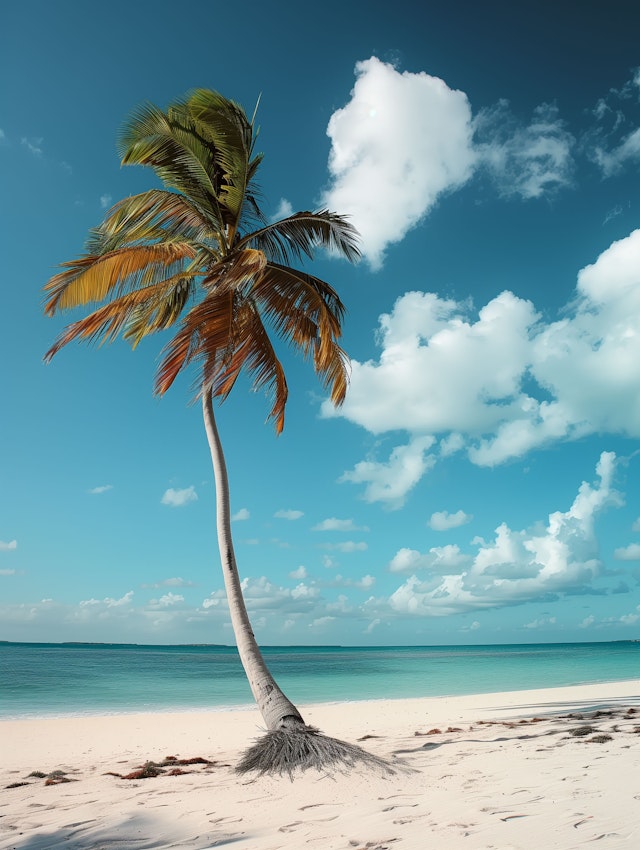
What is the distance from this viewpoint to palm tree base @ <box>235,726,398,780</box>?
239 inches

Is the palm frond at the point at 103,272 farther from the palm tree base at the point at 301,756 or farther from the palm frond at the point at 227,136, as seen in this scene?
the palm tree base at the point at 301,756

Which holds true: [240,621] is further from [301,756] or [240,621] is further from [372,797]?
[372,797]

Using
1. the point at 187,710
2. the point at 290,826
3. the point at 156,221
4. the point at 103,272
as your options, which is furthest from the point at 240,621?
the point at 187,710

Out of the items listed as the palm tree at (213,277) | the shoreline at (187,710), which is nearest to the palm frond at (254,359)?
the palm tree at (213,277)

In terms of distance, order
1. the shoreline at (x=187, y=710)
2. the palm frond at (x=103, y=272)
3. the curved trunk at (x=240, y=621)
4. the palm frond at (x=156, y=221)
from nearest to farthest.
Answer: the curved trunk at (x=240, y=621)
the palm frond at (x=103, y=272)
the palm frond at (x=156, y=221)
the shoreline at (x=187, y=710)

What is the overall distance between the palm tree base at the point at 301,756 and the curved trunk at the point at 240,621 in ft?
1.03

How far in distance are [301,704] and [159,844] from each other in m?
14.6

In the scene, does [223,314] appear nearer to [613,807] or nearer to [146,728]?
[613,807]

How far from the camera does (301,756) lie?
628cm

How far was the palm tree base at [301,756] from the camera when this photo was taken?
608 cm

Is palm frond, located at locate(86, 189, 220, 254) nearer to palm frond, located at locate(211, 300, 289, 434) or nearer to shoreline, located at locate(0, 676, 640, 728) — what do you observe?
palm frond, located at locate(211, 300, 289, 434)

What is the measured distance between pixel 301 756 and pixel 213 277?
6182mm

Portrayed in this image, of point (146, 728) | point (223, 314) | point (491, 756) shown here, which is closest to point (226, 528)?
point (223, 314)

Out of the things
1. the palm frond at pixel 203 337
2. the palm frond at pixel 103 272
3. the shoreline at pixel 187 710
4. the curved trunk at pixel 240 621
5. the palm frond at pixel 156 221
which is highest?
the palm frond at pixel 156 221
